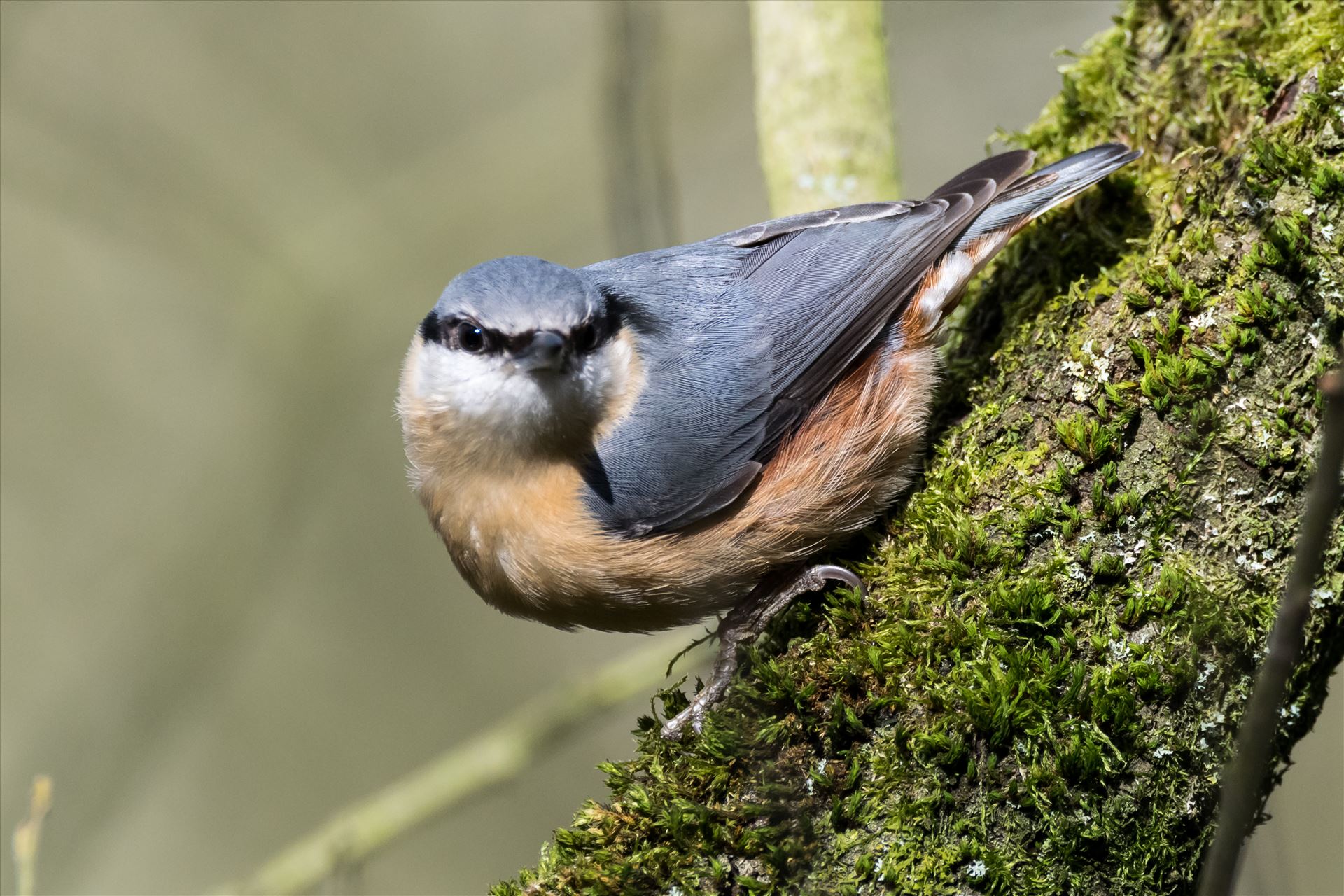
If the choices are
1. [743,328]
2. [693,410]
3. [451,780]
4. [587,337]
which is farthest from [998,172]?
[451,780]

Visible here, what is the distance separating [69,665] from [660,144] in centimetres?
441

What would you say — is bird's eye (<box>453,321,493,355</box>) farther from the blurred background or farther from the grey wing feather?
the blurred background

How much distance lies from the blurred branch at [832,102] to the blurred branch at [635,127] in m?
0.81

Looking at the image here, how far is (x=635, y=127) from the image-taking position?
436cm

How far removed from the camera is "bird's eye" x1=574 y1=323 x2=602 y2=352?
277cm

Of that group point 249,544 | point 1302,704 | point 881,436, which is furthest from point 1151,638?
point 249,544

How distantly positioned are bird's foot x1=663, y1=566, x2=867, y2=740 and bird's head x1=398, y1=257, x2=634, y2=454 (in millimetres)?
684

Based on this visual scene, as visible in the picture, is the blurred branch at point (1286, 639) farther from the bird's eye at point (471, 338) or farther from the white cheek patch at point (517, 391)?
the bird's eye at point (471, 338)

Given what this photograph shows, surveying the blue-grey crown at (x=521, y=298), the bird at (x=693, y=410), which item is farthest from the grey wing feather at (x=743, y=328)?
the blue-grey crown at (x=521, y=298)

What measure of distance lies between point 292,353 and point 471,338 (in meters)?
3.01

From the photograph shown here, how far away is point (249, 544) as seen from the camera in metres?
5.16

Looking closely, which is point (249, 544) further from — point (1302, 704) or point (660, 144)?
point (1302, 704)

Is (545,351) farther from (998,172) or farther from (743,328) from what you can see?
(998,172)

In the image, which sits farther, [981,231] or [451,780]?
[451,780]
